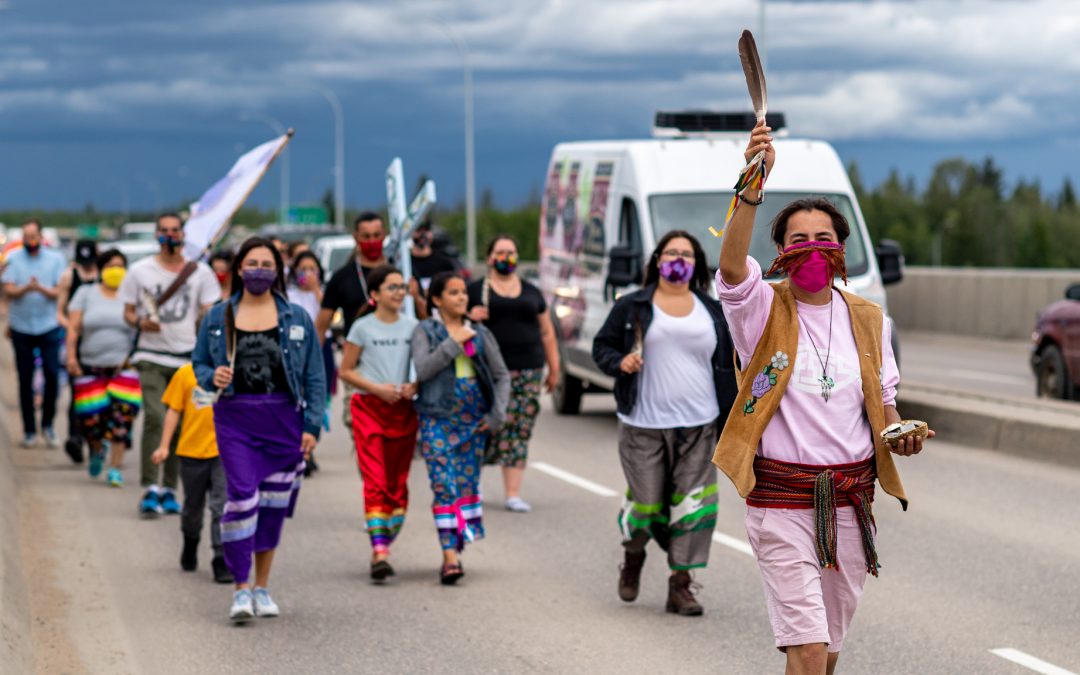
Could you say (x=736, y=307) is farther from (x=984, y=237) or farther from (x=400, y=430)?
(x=984, y=237)

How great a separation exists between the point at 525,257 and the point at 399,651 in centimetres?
6936

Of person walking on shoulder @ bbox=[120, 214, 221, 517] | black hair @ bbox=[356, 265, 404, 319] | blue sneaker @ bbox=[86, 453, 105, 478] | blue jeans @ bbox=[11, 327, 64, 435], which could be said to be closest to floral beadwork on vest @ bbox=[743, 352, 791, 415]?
black hair @ bbox=[356, 265, 404, 319]

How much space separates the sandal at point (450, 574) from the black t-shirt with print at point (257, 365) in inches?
58.4

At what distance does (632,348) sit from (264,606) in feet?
6.95

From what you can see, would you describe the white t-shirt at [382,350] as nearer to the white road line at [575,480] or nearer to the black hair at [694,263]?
the black hair at [694,263]

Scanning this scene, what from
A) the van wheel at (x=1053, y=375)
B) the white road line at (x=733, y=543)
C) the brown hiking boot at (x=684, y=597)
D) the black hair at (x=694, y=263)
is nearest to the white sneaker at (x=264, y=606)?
the brown hiking boot at (x=684, y=597)

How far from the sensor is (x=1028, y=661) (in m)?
7.28

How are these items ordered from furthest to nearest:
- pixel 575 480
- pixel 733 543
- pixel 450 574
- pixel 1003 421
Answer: pixel 1003 421 < pixel 575 480 < pixel 733 543 < pixel 450 574

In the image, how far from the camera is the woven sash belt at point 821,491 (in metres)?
5.29

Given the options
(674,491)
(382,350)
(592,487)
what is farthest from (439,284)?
(592,487)

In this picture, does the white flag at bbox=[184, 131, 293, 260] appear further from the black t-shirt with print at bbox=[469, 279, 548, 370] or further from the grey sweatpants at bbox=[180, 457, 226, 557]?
the black t-shirt with print at bbox=[469, 279, 548, 370]

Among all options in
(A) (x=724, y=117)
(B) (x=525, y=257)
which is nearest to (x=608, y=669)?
(A) (x=724, y=117)

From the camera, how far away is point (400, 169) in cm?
1205

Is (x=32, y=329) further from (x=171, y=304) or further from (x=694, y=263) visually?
(x=694, y=263)
